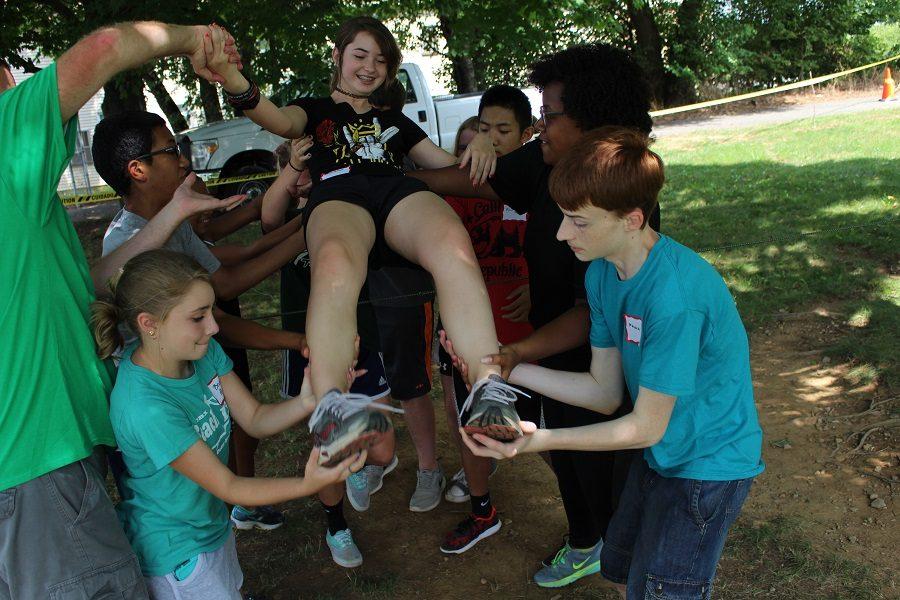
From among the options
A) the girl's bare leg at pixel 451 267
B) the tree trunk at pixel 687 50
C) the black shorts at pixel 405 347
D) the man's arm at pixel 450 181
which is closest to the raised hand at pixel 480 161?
the man's arm at pixel 450 181

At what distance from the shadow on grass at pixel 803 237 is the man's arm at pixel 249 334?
222cm

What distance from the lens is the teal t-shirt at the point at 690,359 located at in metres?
1.89

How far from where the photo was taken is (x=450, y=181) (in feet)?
9.89

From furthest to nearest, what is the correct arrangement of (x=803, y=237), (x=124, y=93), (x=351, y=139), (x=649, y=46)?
(x=649, y=46) < (x=124, y=93) < (x=803, y=237) < (x=351, y=139)

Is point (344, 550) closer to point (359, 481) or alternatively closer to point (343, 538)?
point (343, 538)

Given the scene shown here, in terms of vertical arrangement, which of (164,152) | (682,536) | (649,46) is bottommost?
(682,536)

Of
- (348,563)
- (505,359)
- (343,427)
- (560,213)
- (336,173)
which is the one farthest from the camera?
(348,563)

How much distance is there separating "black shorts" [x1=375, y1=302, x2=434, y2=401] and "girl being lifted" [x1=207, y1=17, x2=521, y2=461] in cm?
62

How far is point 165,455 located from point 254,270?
Result: 0.96 m

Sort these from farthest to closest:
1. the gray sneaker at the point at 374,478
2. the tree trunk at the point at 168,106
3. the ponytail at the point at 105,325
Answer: the tree trunk at the point at 168,106 < the gray sneaker at the point at 374,478 < the ponytail at the point at 105,325

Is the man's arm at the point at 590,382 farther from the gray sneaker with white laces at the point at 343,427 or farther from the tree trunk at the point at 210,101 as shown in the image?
the tree trunk at the point at 210,101

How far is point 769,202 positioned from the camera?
8219mm

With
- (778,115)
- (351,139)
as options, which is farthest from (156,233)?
(778,115)

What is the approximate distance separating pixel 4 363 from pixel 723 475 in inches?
71.1
